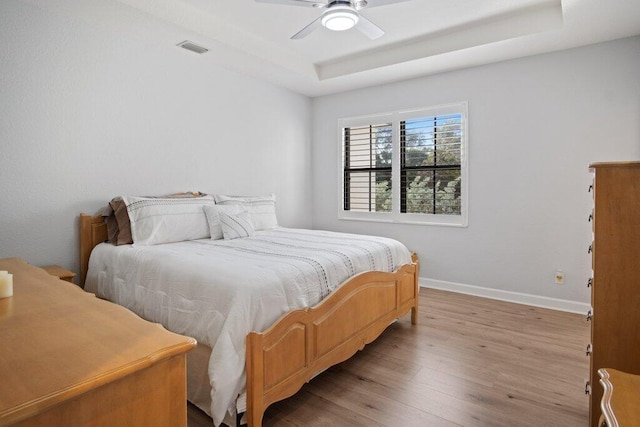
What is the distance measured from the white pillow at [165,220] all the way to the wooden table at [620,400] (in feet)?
8.98

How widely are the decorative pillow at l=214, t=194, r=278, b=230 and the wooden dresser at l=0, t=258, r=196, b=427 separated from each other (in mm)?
2468

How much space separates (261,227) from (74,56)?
209 centimetres

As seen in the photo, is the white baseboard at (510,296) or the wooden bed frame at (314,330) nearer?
the wooden bed frame at (314,330)

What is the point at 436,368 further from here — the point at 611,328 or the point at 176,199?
the point at 176,199

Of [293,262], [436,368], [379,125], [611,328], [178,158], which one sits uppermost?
[379,125]

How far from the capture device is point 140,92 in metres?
3.19

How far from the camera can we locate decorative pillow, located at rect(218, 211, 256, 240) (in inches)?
123

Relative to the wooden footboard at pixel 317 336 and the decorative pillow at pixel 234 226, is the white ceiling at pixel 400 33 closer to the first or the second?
the decorative pillow at pixel 234 226

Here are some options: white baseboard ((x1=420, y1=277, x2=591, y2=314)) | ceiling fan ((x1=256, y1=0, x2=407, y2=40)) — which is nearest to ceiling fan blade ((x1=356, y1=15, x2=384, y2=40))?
ceiling fan ((x1=256, y1=0, x2=407, y2=40))

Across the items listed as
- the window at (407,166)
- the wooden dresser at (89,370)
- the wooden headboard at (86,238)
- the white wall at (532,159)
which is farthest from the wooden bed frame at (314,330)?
the window at (407,166)

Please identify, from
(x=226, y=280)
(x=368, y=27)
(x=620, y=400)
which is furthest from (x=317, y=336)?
(x=368, y=27)

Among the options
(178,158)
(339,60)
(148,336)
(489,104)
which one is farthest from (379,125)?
(148,336)

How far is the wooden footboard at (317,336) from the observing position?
166 cm

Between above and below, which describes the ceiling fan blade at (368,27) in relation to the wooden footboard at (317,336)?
above
